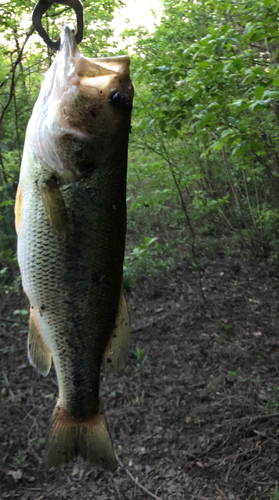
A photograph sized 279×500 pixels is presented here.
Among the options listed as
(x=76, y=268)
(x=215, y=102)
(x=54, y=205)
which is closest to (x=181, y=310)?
(x=215, y=102)

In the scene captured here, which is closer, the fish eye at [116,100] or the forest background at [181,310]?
the fish eye at [116,100]

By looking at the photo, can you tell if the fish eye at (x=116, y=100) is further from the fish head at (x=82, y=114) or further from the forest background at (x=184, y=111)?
the forest background at (x=184, y=111)

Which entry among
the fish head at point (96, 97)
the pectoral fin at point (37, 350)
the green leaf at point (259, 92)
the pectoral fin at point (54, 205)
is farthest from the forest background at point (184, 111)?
the pectoral fin at point (37, 350)

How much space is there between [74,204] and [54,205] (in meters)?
0.07

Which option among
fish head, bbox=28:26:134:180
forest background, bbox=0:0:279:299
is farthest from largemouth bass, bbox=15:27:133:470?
forest background, bbox=0:0:279:299

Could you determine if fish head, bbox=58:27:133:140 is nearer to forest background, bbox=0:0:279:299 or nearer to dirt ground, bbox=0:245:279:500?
forest background, bbox=0:0:279:299

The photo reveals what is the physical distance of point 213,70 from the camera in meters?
3.15

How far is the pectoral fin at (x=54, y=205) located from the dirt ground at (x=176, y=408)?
2776 mm

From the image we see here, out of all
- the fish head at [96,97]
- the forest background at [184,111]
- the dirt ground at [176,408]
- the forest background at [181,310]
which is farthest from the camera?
the dirt ground at [176,408]

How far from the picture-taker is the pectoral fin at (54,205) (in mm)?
1226

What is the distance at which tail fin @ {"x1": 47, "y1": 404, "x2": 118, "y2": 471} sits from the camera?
1371 millimetres

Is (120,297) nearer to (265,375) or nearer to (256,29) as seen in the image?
(256,29)

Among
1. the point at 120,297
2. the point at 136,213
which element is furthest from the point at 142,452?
the point at 136,213

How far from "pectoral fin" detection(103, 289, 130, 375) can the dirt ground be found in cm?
258
